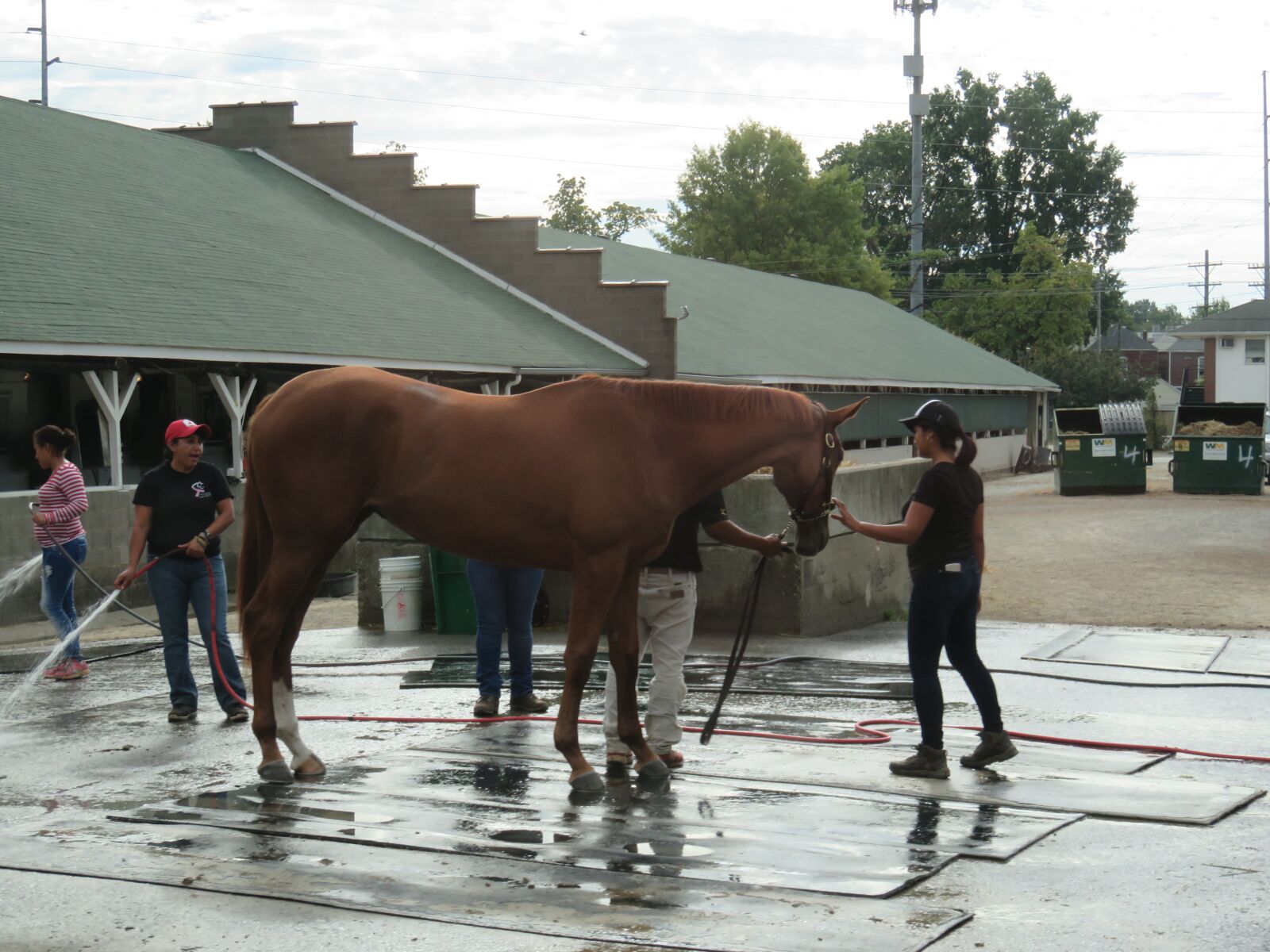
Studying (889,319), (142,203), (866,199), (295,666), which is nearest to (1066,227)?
(866,199)

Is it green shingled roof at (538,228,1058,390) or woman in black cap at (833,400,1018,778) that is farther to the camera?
green shingled roof at (538,228,1058,390)

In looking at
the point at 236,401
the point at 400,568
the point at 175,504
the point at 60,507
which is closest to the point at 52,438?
the point at 60,507

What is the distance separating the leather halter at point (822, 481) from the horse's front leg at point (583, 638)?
0.97 metres

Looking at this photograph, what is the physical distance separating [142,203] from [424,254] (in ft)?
25.3

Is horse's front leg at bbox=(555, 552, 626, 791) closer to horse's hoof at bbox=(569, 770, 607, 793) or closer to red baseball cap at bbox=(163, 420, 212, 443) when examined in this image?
horse's hoof at bbox=(569, 770, 607, 793)

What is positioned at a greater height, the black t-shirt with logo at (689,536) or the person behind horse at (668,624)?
the black t-shirt with logo at (689,536)

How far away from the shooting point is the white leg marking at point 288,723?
717 centimetres

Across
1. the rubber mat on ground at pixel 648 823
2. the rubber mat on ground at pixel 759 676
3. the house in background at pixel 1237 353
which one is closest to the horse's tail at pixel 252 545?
the rubber mat on ground at pixel 648 823

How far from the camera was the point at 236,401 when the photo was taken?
18.8 metres

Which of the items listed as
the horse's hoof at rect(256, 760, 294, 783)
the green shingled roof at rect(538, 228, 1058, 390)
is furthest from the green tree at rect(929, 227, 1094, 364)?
the horse's hoof at rect(256, 760, 294, 783)

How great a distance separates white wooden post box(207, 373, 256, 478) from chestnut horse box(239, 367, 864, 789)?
38.3 ft

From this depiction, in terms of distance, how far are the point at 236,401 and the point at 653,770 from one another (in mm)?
13399

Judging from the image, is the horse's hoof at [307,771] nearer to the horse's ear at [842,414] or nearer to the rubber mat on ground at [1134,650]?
the horse's ear at [842,414]

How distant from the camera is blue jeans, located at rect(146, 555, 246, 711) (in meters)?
9.03
